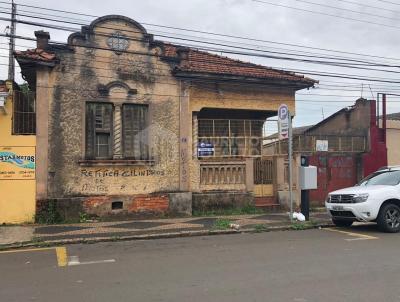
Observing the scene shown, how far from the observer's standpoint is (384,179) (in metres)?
12.6

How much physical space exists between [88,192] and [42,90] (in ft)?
11.0

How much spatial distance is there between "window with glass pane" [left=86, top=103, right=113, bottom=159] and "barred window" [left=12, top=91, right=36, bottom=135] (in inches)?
64.3

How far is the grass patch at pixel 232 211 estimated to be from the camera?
50.3 ft

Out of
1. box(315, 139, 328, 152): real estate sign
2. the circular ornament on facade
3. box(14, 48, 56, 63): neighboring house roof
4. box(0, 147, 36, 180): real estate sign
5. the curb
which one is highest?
the circular ornament on facade

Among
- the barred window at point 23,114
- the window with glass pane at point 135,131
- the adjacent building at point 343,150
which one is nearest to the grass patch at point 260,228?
the adjacent building at point 343,150

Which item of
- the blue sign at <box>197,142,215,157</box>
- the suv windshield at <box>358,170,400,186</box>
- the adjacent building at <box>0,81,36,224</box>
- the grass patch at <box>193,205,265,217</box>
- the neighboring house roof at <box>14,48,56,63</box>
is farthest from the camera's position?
the blue sign at <box>197,142,215,157</box>

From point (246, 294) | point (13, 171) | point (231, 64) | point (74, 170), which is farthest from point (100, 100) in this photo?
point (246, 294)

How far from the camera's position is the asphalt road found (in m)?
5.98

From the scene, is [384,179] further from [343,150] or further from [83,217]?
[83,217]

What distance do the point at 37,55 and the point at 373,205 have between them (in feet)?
33.4

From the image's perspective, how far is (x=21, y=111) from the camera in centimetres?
1392

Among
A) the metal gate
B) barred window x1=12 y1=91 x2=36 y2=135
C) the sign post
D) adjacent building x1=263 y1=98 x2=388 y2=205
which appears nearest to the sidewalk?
the sign post

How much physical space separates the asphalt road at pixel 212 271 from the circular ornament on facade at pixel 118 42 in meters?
6.74

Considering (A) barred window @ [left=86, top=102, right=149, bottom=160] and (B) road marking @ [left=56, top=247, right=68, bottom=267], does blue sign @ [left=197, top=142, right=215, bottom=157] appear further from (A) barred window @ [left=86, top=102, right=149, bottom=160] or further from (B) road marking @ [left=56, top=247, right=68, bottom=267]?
(B) road marking @ [left=56, top=247, right=68, bottom=267]
